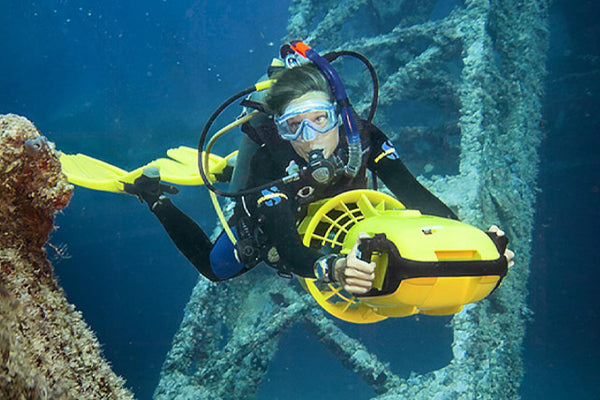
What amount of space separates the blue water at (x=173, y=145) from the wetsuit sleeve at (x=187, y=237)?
2755 millimetres

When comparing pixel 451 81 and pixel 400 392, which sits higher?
pixel 451 81

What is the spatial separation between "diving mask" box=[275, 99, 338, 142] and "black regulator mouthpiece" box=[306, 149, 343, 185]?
0.15m

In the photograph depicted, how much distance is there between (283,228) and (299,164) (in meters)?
0.64

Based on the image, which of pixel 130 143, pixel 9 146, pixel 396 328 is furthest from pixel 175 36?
pixel 9 146

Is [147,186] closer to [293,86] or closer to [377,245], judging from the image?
[293,86]

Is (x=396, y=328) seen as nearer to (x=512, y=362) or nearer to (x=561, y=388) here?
(x=561, y=388)

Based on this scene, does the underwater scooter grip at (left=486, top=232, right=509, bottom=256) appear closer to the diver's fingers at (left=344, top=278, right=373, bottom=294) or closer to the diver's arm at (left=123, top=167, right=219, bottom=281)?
the diver's fingers at (left=344, top=278, right=373, bottom=294)

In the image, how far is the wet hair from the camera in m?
2.78

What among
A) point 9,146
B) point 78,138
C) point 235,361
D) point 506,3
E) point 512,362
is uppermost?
point 78,138

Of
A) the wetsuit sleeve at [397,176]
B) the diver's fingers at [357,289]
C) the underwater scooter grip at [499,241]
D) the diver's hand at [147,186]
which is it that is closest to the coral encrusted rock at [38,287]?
the diver's fingers at [357,289]

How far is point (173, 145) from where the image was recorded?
23.9m

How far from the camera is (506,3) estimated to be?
21.9 feet

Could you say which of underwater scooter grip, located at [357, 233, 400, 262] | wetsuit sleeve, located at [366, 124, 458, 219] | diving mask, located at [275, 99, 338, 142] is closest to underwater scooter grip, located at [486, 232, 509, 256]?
underwater scooter grip, located at [357, 233, 400, 262]

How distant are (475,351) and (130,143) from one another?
23515mm
